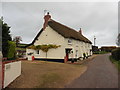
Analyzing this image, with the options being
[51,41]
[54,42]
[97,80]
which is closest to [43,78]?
→ [97,80]

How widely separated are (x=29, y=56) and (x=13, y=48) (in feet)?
40.5

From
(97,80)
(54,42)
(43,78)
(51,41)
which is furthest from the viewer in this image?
(51,41)

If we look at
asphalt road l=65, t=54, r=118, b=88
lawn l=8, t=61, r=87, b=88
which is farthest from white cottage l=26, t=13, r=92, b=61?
asphalt road l=65, t=54, r=118, b=88

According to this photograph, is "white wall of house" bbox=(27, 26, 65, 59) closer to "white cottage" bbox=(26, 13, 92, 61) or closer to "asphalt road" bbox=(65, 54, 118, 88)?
"white cottage" bbox=(26, 13, 92, 61)

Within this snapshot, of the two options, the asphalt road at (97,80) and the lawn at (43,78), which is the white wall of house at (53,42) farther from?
the asphalt road at (97,80)

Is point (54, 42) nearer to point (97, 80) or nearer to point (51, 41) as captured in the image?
point (51, 41)

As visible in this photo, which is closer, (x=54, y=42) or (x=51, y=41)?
(x=54, y=42)

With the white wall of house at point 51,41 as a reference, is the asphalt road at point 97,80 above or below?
below

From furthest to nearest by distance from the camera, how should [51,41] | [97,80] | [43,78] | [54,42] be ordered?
[51,41] < [54,42] < [43,78] < [97,80]

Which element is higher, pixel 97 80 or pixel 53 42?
pixel 53 42

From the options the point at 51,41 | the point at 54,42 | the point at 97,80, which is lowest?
the point at 97,80

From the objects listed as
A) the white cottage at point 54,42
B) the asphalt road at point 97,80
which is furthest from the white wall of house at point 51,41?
the asphalt road at point 97,80

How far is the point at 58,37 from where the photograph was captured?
2320cm

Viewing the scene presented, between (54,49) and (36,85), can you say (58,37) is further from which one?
(36,85)
